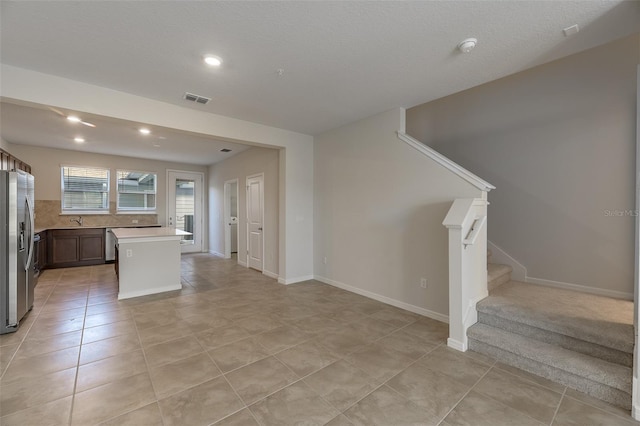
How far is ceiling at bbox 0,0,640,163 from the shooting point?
6.24 feet

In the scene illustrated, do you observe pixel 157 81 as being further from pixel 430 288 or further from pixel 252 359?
pixel 430 288

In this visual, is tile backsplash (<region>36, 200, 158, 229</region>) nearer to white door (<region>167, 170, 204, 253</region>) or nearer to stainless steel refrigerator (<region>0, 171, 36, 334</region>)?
white door (<region>167, 170, 204, 253</region>)

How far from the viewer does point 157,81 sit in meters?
2.97

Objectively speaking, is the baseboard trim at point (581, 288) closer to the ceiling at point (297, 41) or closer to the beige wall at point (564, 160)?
the beige wall at point (564, 160)

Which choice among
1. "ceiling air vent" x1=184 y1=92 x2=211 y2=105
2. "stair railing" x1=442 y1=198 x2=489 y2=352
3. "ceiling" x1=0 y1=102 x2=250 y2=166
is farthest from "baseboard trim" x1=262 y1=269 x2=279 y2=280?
"stair railing" x1=442 y1=198 x2=489 y2=352

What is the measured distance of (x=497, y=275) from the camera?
352cm

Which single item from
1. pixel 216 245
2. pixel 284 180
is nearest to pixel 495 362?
pixel 284 180

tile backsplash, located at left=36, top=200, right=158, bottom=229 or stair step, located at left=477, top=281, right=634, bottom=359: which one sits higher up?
tile backsplash, located at left=36, top=200, right=158, bottom=229

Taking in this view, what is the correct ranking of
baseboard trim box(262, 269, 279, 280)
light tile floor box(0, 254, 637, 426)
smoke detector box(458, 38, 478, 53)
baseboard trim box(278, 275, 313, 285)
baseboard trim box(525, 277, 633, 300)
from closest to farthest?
light tile floor box(0, 254, 637, 426)
smoke detector box(458, 38, 478, 53)
baseboard trim box(525, 277, 633, 300)
baseboard trim box(278, 275, 313, 285)
baseboard trim box(262, 269, 279, 280)

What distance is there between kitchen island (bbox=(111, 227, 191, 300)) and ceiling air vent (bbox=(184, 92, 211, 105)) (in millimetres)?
2288

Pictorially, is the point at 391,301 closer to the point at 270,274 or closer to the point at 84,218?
the point at 270,274

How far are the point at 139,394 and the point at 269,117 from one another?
3526 mm

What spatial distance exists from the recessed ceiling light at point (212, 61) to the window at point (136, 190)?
6214mm

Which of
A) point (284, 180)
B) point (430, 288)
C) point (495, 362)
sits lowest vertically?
point (495, 362)
